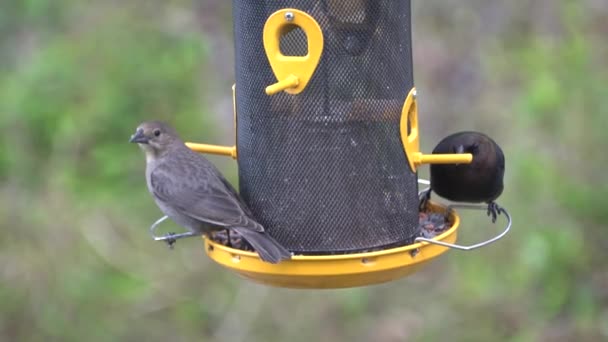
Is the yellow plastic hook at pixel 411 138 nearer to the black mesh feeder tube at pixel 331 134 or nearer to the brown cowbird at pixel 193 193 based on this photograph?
the black mesh feeder tube at pixel 331 134

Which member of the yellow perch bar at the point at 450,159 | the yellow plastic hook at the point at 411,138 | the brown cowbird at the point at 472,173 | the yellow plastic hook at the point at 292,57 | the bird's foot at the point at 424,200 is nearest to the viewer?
the yellow plastic hook at the point at 292,57

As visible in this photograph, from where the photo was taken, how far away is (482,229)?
28.8 ft

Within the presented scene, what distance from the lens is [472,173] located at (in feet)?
18.8

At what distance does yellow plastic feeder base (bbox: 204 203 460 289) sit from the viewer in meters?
4.99

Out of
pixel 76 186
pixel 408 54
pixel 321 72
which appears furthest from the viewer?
pixel 76 186

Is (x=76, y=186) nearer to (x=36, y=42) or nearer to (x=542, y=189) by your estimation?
(x=36, y=42)

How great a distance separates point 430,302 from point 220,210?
400 centimetres

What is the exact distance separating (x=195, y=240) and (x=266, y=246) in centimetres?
419

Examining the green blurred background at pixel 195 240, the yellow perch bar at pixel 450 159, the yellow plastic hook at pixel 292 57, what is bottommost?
the green blurred background at pixel 195 240

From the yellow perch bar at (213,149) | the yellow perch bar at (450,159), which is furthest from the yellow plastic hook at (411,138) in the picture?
the yellow perch bar at (213,149)

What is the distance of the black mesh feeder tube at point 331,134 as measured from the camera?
17.1 ft

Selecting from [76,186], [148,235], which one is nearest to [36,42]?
[76,186]

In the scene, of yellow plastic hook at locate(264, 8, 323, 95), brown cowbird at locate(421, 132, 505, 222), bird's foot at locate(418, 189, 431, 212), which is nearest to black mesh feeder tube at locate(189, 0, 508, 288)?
yellow plastic hook at locate(264, 8, 323, 95)

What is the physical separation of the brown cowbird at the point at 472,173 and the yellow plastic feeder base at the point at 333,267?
1.90 feet
